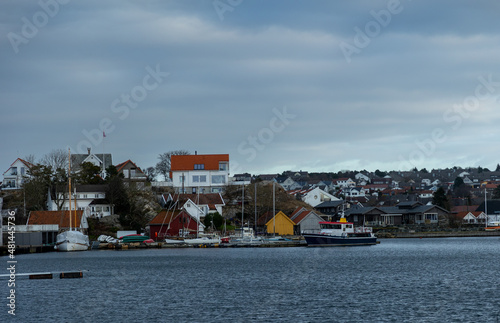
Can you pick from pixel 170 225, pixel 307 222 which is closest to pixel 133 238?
pixel 170 225

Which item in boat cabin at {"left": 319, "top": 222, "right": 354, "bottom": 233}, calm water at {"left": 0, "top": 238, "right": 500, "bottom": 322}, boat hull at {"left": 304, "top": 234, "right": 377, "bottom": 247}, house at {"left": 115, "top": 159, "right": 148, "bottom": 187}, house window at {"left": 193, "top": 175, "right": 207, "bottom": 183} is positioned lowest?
calm water at {"left": 0, "top": 238, "right": 500, "bottom": 322}

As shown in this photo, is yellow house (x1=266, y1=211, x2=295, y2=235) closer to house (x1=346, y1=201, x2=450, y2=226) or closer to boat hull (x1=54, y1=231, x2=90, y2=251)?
house (x1=346, y1=201, x2=450, y2=226)

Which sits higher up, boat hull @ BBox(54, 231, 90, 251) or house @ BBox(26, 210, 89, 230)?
house @ BBox(26, 210, 89, 230)

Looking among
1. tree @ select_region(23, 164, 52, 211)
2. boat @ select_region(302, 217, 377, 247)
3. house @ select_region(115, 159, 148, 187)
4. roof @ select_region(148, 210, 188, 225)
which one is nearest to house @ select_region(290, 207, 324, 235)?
boat @ select_region(302, 217, 377, 247)

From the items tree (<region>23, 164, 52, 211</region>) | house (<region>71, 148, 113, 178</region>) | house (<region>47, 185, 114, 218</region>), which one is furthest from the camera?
house (<region>71, 148, 113, 178</region>)

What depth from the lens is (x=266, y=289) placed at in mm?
44719

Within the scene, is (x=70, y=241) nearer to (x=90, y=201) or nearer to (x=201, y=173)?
(x=90, y=201)

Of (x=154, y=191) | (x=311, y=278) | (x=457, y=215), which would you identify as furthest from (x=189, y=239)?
(x=457, y=215)

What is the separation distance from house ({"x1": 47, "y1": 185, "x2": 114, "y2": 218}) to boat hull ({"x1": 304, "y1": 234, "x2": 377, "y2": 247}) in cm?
3178

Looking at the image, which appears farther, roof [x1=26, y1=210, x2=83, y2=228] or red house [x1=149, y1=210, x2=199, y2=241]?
red house [x1=149, y1=210, x2=199, y2=241]

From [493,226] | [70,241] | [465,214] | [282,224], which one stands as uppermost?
[465,214]

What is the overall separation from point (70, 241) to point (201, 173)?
37.5 metres

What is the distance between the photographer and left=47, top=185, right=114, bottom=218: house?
332 feet

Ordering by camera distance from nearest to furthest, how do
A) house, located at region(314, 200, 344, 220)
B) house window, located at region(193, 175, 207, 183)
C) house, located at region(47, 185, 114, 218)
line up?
house, located at region(47, 185, 114, 218)
house window, located at region(193, 175, 207, 183)
house, located at region(314, 200, 344, 220)
